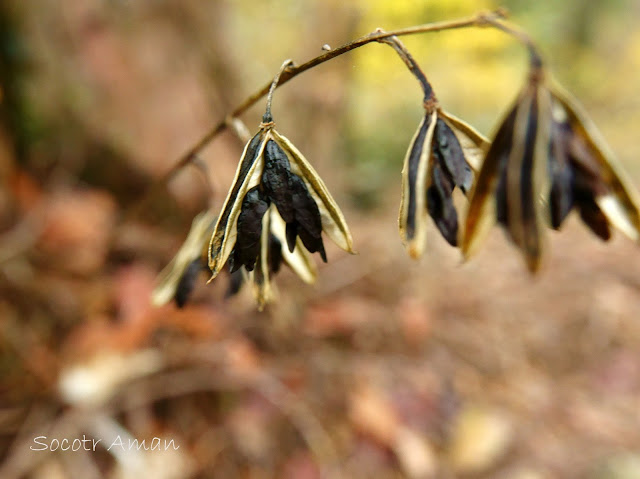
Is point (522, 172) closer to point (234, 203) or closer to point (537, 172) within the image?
point (537, 172)

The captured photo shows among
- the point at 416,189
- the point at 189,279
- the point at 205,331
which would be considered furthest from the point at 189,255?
the point at 205,331

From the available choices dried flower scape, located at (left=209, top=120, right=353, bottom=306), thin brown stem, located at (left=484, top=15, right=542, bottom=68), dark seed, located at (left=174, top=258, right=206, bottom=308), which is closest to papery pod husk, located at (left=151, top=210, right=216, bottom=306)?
dark seed, located at (left=174, top=258, right=206, bottom=308)

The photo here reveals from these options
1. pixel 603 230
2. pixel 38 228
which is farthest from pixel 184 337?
pixel 603 230

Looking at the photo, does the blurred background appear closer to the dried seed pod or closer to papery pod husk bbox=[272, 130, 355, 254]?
papery pod husk bbox=[272, 130, 355, 254]

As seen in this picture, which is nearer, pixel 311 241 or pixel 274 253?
pixel 311 241

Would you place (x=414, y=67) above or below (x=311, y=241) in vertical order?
above
